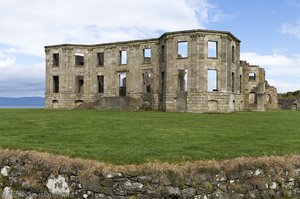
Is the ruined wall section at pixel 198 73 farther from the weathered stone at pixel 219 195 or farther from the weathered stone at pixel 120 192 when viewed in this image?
the weathered stone at pixel 120 192

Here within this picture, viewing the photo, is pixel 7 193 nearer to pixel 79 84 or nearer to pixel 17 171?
pixel 17 171

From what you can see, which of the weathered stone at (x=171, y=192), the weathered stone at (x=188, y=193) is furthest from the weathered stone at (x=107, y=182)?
the weathered stone at (x=188, y=193)

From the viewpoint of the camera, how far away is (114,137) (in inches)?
635

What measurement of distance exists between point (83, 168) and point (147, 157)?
220 centimetres

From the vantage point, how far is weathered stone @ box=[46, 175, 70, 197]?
35.1 ft

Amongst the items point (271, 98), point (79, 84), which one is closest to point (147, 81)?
point (79, 84)

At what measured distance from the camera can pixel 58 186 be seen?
1080cm

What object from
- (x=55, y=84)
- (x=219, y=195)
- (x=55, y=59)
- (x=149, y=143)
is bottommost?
(x=219, y=195)

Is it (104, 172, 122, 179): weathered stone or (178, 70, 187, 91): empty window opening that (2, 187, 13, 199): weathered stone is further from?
(178, 70, 187, 91): empty window opening

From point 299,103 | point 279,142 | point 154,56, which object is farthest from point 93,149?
point 299,103

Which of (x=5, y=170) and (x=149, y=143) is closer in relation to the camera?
(x=5, y=170)

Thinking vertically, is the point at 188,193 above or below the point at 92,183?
below

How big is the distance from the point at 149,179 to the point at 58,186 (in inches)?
118

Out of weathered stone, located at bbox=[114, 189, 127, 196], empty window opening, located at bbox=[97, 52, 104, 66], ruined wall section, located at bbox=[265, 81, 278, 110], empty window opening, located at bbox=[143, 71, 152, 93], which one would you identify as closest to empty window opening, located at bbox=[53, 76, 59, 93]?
empty window opening, located at bbox=[97, 52, 104, 66]
